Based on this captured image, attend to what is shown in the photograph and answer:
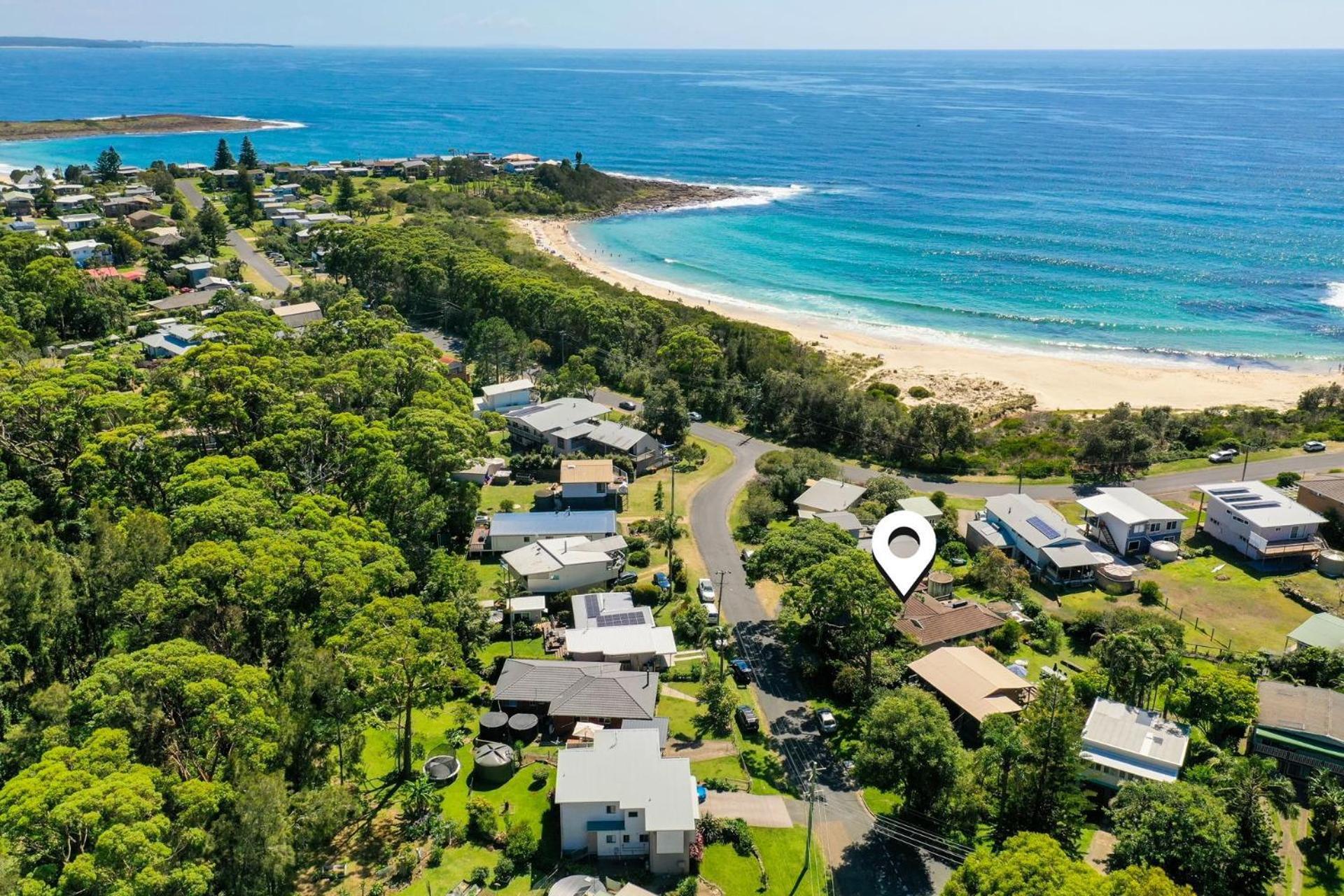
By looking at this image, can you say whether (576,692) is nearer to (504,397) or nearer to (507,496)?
(507,496)

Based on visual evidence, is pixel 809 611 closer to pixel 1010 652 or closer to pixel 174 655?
pixel 1010 652

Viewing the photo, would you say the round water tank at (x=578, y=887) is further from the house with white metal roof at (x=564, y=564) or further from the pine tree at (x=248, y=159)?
the pine tree at (x=248, y=159)

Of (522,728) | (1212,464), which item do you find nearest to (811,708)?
(522,728)

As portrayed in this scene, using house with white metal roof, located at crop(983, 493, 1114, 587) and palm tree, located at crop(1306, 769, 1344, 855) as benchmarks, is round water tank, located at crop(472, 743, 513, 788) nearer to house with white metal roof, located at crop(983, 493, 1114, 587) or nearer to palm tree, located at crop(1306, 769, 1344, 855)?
palm tree, located at crop(1306, 769, 1344, 855)

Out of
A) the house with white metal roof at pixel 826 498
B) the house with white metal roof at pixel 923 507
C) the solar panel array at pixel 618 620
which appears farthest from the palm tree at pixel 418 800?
the house with white metal roof at pixel 923 507

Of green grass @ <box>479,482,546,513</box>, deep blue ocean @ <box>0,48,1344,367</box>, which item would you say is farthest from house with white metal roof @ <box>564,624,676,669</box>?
deep blue ocean @ <box>0,48,1344,367</box>

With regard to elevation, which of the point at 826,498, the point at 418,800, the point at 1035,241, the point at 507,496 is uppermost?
the point at 1035,241
